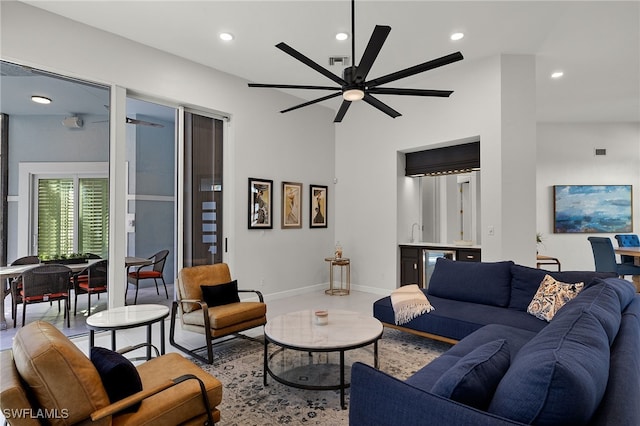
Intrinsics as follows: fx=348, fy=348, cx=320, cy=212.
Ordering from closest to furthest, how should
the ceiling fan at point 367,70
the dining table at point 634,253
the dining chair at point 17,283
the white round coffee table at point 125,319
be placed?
1. the ceiling fan at point 367,70
2. the white round coffee table at point 125,319
3. the dining chair at point 17,283
4. the dining table at point 634,253

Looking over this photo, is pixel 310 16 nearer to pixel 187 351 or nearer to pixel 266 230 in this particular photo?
pixel 266 230

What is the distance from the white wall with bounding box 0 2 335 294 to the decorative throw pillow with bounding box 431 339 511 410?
438cm

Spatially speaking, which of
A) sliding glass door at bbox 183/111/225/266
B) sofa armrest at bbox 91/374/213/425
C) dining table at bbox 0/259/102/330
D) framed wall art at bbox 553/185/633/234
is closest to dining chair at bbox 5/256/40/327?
dining table at bbox 0/259/102/330

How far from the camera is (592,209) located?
7.54m

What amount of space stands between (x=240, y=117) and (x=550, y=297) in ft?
15.3

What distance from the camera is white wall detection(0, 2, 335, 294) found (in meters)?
3.69

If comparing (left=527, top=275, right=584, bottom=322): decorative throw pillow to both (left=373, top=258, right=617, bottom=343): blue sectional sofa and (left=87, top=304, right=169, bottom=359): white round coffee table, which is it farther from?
(left=87, top=304, right=169, bottom=359): white round coffee table

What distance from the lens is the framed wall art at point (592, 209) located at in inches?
294

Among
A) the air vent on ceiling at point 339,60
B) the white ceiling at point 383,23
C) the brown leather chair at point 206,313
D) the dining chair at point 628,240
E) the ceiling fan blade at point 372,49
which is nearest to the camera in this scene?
the ceiling fan blade at point 372,49

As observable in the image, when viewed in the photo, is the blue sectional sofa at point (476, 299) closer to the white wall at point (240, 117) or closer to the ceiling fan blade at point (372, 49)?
the ceiling fan blade at point (372, 49)

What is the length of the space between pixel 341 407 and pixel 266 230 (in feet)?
12.1

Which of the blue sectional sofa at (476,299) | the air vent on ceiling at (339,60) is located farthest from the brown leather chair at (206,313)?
the air vent on ceiling at (339,60)

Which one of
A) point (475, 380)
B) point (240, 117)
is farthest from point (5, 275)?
point (475, 380)

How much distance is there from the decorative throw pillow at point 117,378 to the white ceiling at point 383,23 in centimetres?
342
